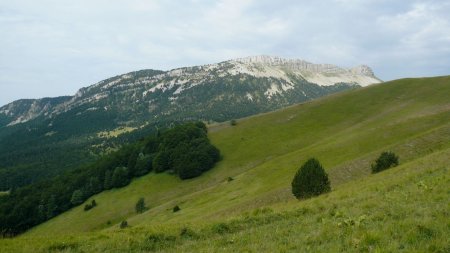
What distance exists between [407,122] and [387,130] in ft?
19.4

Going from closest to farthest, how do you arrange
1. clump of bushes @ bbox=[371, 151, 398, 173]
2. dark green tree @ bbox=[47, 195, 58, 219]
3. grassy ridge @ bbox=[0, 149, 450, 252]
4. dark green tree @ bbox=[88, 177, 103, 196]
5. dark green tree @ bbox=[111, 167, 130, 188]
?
grassy ridge @ bbox=[0, 149, 450, 252] < clump of bushes @ bbox=[371, 151, 398, 173] < dark green tree @ bbox=[111, 167, 130, 188] < dark green tree @ bbox=[47, 195, 58, 219] < dark green tree @ bbox=[88, 177, 103, 196]

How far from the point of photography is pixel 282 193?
147ft

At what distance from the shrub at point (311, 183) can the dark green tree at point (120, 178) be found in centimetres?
8192

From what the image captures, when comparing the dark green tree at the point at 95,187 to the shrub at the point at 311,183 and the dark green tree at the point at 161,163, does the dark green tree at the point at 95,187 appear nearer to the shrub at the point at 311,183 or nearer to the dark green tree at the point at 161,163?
the dark green tree at the point at 161,163

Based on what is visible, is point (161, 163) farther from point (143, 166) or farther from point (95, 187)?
point (95, 187)

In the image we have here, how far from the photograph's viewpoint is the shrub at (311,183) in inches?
1369

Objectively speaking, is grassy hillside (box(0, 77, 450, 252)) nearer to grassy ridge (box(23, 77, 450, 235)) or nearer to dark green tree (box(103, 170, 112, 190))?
grassy ridge (box(23, 77, 450, 235))

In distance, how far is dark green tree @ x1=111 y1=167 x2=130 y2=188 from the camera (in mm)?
109125

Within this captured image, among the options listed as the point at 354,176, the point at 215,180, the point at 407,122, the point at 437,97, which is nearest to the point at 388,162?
the point at 354,176

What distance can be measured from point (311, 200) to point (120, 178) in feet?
293

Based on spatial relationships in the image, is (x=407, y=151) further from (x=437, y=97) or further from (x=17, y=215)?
(x=17, y=215)

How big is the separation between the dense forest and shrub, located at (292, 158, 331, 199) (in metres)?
63.8

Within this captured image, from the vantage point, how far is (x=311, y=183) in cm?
3494

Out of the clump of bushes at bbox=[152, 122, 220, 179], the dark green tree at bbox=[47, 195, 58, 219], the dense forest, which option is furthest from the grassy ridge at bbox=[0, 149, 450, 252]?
the dark green tree at bbox=[47, 195, 58, 219]
